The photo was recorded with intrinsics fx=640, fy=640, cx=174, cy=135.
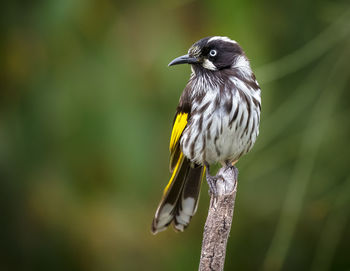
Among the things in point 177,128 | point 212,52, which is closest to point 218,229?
point 177,128

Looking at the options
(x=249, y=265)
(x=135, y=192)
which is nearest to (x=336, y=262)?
(x=249, y=265)

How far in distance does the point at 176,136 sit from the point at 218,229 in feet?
4.65

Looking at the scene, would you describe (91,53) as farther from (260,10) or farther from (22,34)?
(260,10)

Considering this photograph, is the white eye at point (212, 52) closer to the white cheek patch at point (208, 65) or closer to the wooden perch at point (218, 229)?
the white cheek patch at point (208, 65)

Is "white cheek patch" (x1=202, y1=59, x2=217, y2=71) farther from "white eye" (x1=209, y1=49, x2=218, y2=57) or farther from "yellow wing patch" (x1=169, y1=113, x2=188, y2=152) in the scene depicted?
"yellow wing patch" (x1=169, y1=113, x2=188, y2=152)

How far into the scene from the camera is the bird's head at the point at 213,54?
167 inches

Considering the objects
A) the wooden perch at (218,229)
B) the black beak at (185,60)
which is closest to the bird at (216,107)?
the black beak at (185,60)

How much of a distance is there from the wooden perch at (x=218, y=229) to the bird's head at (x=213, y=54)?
1054mm

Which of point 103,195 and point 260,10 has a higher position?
point 260,10

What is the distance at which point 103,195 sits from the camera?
5.06 metres

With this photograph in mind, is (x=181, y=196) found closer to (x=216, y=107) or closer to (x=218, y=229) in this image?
(x=216, y=107)

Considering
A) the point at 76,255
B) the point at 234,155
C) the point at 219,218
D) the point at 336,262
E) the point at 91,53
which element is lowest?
the point at 76,255

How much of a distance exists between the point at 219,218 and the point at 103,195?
2010 millimetres

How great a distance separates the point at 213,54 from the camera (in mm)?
4309
